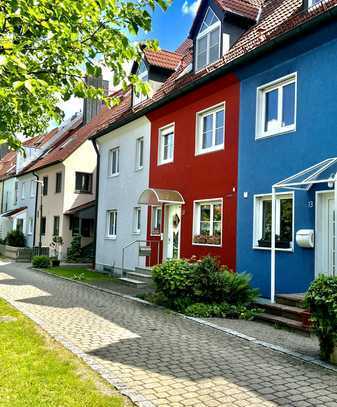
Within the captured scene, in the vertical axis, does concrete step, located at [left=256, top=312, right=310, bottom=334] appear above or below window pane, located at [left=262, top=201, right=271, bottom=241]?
below

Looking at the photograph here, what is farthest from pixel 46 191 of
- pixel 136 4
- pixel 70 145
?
pixel 136 4

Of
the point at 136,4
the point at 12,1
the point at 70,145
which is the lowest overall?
the point at 12,1

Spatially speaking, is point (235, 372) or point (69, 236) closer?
point (235, 372)

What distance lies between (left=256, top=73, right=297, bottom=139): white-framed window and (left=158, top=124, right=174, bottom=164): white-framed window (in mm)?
5041

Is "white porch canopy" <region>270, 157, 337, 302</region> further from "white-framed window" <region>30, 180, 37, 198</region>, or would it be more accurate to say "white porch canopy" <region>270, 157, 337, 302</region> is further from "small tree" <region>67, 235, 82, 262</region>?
"white-framed window" <region>30, 180, 37, 198</region>

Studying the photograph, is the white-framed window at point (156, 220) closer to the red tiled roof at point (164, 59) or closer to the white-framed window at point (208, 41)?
the white-framed window at point (208, 41)

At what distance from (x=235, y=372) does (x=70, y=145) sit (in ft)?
85.3

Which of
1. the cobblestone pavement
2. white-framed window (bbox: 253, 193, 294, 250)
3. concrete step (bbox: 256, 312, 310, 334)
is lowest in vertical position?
the cobblestone pavement

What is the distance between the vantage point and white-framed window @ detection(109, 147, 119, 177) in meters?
21.2

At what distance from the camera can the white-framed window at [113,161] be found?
21.2 meters

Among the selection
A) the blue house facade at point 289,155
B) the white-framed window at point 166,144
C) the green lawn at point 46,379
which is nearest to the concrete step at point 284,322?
the blue house facade at point 289,155

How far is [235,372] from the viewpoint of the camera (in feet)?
19.9

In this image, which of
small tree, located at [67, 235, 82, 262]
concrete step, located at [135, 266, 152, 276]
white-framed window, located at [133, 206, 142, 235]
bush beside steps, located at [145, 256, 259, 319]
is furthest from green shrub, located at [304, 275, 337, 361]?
small tree, located at [67, 235, 82, 262]

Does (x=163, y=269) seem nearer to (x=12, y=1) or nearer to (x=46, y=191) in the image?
(x=12, y=1)
